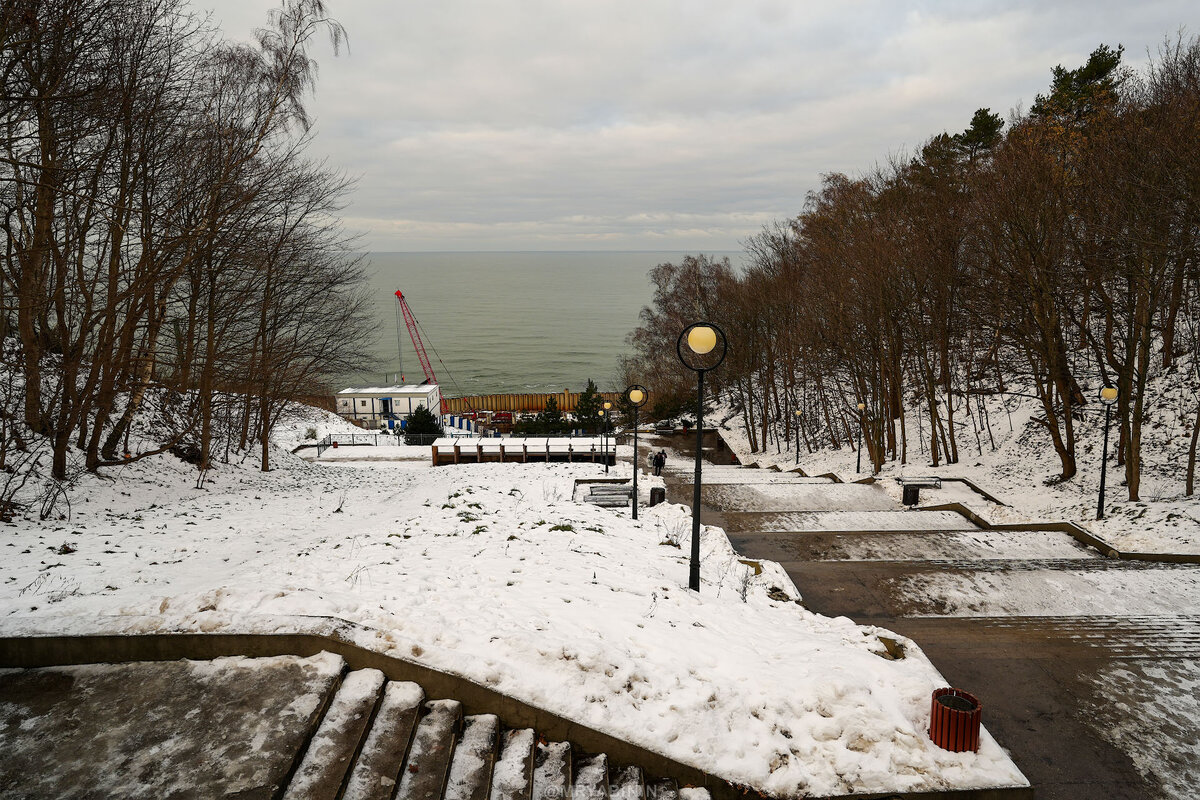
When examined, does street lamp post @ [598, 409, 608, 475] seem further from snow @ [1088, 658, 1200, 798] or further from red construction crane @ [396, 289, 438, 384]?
red construction crane @ [396, 289, 438, 384]

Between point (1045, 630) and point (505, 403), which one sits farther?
point (505, 403)

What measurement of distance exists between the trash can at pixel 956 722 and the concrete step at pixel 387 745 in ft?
14.6

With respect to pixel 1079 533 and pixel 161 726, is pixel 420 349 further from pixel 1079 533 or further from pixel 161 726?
pixel 161 726

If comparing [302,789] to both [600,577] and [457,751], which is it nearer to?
[457,751]

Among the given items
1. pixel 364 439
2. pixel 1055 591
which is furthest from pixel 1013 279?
pixel 364 439

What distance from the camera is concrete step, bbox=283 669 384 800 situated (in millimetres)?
4094

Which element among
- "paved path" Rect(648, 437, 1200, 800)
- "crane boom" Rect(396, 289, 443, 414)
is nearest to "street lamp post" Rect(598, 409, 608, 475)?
"paved path" Rect(648, 437, 1200, 800)

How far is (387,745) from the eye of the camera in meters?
4.61

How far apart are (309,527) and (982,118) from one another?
1547 inches

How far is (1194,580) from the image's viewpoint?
9.70 m

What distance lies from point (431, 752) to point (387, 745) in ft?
1.08

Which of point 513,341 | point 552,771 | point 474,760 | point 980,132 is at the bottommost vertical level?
point 552,771

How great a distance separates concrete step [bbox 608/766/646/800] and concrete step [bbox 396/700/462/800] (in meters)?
1.29

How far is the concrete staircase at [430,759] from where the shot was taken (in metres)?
4.28
